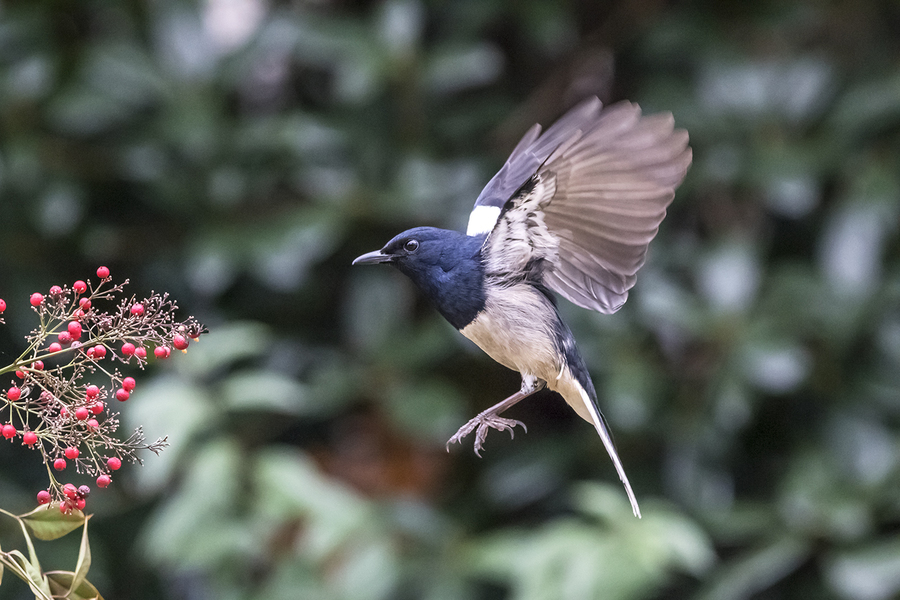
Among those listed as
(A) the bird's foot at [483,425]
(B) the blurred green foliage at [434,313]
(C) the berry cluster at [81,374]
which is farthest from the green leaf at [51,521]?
(B) the blurred green foliage at [434,313]

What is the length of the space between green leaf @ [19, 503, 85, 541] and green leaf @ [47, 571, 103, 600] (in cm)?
2

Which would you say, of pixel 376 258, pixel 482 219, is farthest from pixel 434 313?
pixel 376 258

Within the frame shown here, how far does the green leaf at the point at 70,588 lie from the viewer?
0.37 metres

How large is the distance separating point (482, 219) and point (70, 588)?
274mm

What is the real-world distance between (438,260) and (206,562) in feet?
3.30

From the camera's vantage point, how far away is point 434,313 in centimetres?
162

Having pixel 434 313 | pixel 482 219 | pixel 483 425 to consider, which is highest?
pixel 434 313

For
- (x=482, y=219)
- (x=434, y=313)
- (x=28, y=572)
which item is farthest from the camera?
(x=434, y=313)

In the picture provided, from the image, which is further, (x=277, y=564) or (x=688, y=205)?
(x=688, y=205)

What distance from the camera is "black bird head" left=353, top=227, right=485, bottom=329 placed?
1.36 feet

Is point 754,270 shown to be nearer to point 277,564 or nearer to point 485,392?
point 485,392

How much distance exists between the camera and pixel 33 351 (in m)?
0.36

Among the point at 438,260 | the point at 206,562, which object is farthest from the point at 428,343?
the point at 438,260

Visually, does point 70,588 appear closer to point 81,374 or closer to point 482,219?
point 81,374
